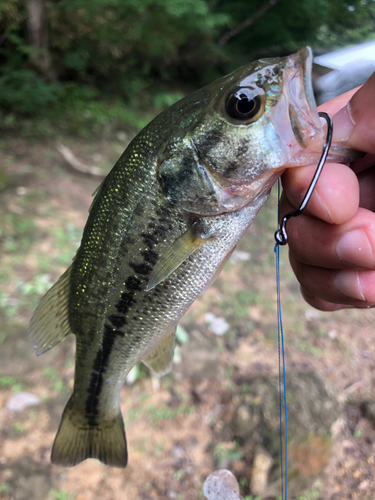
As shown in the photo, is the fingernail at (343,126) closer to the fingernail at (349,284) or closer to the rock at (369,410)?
the fingernail at (349,284)

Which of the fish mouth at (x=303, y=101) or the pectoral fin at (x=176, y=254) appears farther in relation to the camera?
the pectoral fin at (x=176, y=254)

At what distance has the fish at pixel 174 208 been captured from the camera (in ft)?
3.30

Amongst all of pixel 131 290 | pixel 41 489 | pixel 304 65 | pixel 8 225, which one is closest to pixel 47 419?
pixel 41 489

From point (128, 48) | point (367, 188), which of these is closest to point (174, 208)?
point (367, 188)

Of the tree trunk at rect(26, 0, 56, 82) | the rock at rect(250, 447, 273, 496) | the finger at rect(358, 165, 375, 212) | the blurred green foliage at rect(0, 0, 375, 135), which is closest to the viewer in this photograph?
the finger at rect(358, 165, 375, 212)

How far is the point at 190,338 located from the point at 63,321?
1.87m

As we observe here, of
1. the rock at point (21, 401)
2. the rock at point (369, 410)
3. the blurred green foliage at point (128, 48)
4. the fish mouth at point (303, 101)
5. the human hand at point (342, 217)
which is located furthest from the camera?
the blurred green foliage at point (128, 48)

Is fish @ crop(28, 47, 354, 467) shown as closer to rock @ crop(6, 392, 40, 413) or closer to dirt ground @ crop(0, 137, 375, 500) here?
dirt ground @ crop(0, 137, 375, 500)

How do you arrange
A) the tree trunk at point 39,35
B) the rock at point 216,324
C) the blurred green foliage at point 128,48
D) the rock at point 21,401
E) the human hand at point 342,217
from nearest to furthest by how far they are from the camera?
the human hand at point 342,217
the rock at point 21,401
the rock at point 216,324
the tree trunk at point 39,35
the blurred green foliage at point 128,48

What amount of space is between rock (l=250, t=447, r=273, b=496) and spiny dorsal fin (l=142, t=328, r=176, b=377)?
1238 mm

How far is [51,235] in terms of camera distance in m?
3.86

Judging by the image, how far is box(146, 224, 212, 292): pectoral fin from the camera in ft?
3.74

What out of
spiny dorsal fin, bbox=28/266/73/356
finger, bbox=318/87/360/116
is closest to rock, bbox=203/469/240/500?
spiny dorsal fin, bbox=28/266/73/356

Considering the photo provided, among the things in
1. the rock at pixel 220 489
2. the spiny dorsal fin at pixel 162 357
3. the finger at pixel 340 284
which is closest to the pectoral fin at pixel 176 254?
the spiny dorsal fin at pixel 162 357
